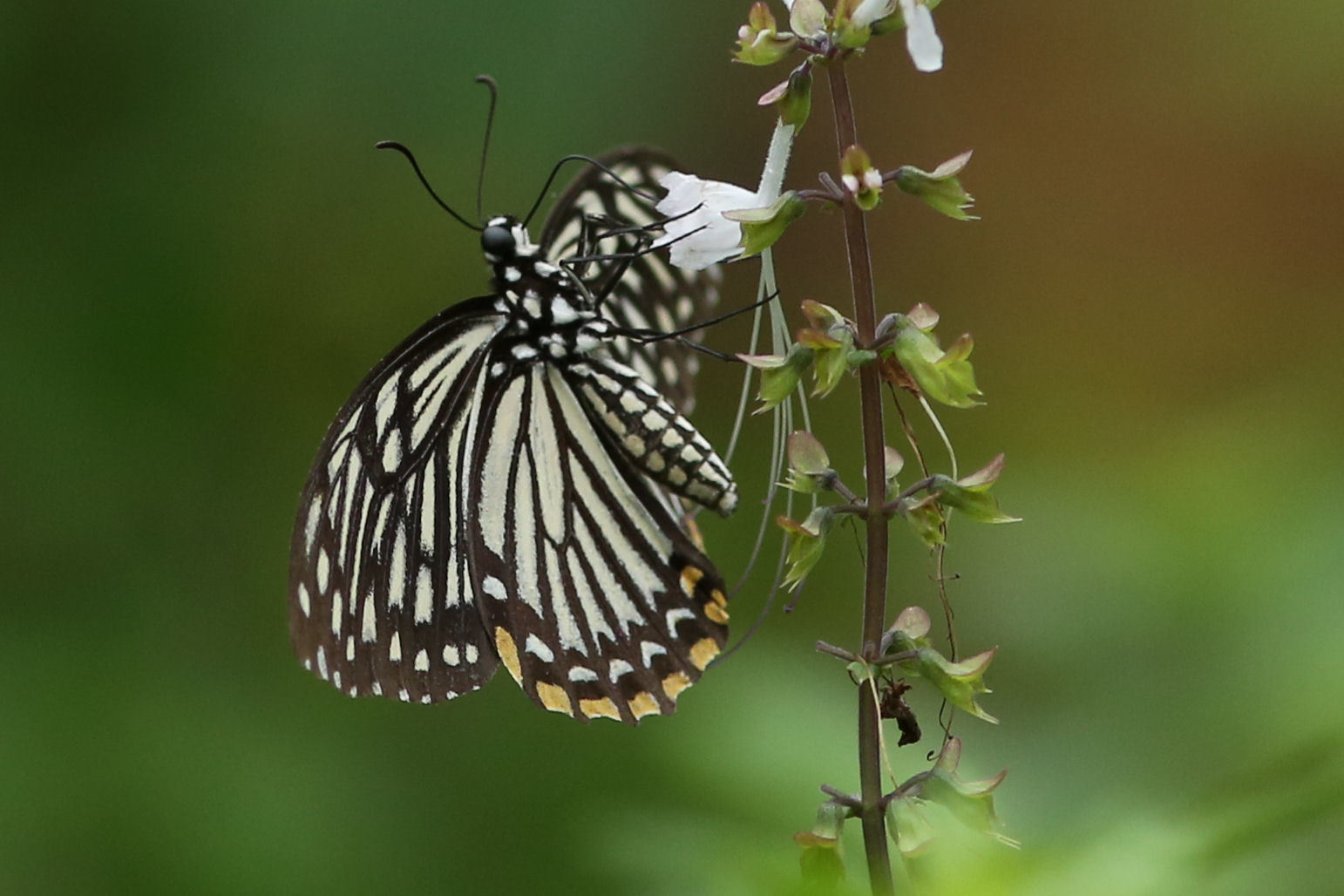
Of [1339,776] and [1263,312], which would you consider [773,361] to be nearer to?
[1339,776]

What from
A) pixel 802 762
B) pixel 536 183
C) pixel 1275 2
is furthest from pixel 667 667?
pixel 1275 2

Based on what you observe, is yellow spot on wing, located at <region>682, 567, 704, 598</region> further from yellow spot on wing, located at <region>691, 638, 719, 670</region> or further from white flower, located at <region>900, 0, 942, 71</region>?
white flower, located at <region>900, 0, 942, 71</region>

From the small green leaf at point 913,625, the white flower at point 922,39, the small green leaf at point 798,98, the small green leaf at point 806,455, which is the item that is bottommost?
the small green leaf at point 913,625

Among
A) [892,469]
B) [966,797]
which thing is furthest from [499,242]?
[966,797]

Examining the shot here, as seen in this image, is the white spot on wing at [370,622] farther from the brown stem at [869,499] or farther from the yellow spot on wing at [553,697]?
the brown stem at [869,499]

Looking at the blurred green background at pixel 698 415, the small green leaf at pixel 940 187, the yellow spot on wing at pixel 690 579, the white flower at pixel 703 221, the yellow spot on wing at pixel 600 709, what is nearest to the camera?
the small green leaf at pixel 940 187

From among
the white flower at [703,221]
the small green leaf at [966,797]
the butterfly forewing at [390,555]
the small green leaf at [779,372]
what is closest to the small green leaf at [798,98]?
the white flower at [703,221]

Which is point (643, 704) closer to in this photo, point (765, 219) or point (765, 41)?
point (765, 219)
